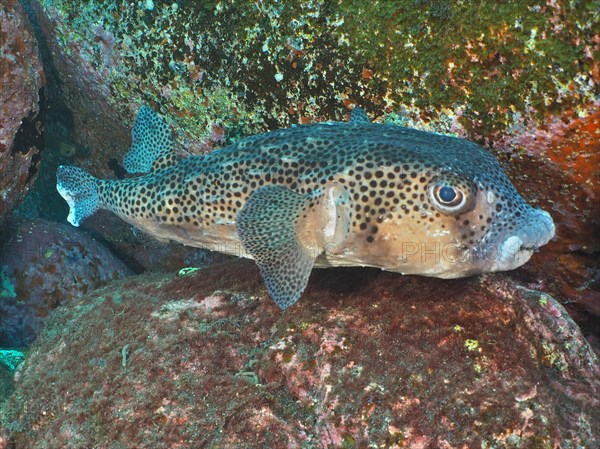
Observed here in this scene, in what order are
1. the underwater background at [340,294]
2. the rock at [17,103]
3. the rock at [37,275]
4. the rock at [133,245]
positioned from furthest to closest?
the rock at [133,245]
the rock at [37,275]
the rock at [17,103]
the underwater background at [340,294]

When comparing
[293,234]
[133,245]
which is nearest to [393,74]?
[293,234]

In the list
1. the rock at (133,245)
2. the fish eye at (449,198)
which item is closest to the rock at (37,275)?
the rock at (133,245)

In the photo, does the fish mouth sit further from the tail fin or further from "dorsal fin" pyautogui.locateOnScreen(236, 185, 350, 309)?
the tail fin

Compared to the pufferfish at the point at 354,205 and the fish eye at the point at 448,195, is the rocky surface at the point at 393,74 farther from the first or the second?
the fish eye at the point at 448,195

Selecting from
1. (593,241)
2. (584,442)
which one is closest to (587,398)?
(584,442)

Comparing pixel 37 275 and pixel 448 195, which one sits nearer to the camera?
pixel 448 195

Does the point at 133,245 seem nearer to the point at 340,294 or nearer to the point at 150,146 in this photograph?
the point at 150,146
